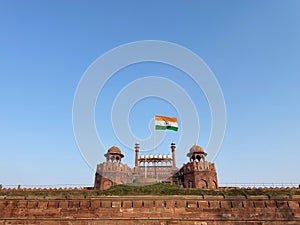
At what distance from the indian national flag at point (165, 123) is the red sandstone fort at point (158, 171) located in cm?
423

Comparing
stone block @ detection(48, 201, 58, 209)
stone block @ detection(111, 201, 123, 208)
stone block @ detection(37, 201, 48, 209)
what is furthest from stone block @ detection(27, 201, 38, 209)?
stone block @ detection(111, 201, 123, 208)

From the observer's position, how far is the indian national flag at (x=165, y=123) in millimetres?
32562

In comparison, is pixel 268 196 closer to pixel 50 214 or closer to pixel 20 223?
pixel 50 214

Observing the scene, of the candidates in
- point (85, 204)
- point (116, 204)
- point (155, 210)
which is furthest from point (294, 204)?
point (85, 204)

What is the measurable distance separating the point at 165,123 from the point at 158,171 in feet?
24.0

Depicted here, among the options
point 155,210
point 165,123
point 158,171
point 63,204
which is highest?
point 165,123

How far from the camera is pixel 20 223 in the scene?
723 inches

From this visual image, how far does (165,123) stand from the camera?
32844mm

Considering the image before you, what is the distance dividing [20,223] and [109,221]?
7.39 m

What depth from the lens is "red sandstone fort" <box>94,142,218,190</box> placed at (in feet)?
95.7

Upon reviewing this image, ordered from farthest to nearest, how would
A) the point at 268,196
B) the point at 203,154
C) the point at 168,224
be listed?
the point at 203,154 < the point at 268,196 < the point at 168,224

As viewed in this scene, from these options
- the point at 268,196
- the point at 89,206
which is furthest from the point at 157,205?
the point at 268,196

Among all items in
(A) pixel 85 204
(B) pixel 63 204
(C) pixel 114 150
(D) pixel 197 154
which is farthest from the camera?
(C) pixel 114 150

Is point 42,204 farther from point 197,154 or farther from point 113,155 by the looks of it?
point 197,154
